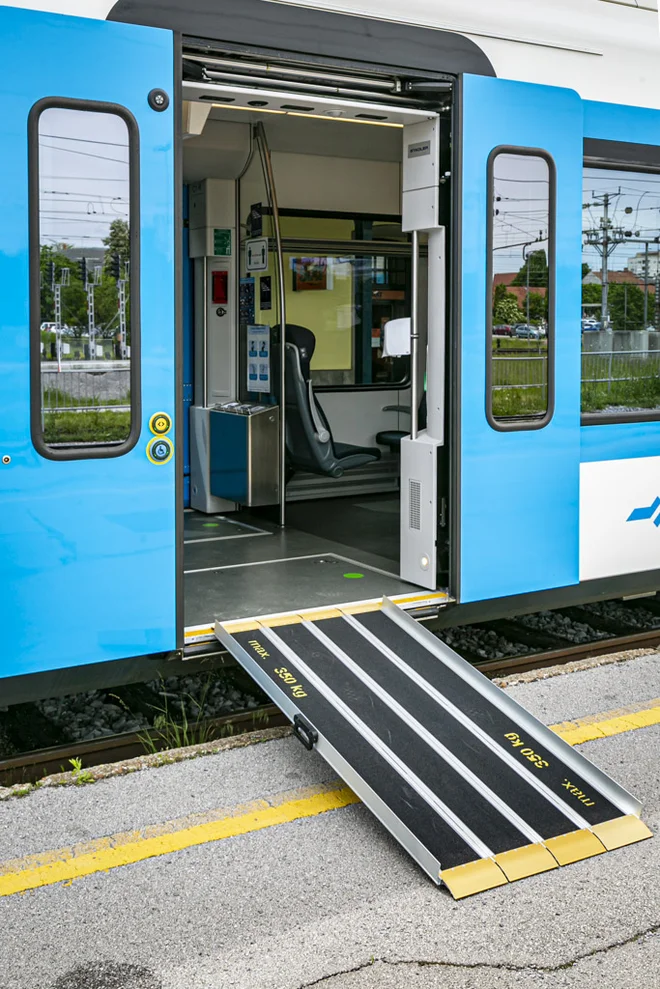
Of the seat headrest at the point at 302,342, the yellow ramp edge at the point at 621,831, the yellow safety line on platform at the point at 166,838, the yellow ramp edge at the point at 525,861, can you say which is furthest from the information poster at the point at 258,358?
the yellow ramp edge at the point at 525,861

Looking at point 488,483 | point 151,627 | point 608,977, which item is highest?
point 488,483

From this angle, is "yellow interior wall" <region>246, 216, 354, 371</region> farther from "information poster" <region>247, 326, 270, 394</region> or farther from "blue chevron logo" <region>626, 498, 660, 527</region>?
"blue chevron logo" <region>626, 498, 660, 527</region>

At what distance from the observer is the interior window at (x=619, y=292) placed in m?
5.49

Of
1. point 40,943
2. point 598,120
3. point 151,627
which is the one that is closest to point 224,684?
point 151,627

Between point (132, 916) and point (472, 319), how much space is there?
3.00 m

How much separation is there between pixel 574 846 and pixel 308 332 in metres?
5.00

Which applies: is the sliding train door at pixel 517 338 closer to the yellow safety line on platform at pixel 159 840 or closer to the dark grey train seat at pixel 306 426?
the yellow safety line on platform at pixel 159 840

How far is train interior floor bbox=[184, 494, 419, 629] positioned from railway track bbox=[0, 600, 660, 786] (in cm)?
47

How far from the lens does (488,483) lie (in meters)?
5.15

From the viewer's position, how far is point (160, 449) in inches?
168

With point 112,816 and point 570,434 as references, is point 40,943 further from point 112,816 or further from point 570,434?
point 570,434

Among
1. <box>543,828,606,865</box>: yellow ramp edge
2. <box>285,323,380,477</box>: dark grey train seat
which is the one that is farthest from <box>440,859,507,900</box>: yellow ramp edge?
<box>285,323,380,477</box>: dark grey train seat

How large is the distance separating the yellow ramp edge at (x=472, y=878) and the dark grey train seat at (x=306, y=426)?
14.6ft

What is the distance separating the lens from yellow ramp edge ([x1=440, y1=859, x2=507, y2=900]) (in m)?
3.26
